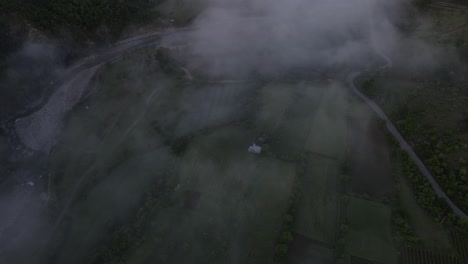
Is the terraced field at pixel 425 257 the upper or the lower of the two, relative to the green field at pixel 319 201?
lower

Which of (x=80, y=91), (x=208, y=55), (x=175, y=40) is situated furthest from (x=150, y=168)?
(x=175, y=40)

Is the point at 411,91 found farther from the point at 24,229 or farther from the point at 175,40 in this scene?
the point at 24,229

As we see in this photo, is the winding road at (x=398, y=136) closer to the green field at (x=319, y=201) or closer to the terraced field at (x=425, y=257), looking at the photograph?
the terraced field at (x=425, y=257)

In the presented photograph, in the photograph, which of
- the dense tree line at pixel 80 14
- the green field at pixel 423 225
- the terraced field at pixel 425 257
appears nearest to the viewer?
the terraced field at pixel 425 257

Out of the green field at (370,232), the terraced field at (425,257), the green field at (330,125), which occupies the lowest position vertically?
the terraced field at (425,257)

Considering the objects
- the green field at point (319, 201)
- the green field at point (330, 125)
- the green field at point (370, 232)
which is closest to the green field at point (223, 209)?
the green field at point (319, 201)

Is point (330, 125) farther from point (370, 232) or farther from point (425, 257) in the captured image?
point (425, 257)

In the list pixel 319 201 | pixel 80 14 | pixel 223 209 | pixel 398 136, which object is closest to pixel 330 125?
pixel 398 136
